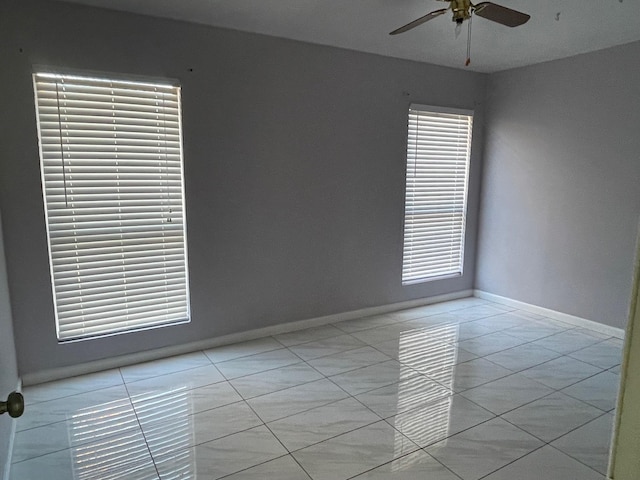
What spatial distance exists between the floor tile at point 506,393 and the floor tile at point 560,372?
0.30 ft

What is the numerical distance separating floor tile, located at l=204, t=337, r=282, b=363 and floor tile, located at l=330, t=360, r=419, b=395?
2.43 ft

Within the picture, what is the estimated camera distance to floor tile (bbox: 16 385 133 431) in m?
2.44

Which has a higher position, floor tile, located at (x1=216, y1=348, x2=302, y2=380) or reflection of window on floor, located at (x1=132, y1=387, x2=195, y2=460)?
floor tile, located at (x1=216, y1=348, x2=302, y2=380)

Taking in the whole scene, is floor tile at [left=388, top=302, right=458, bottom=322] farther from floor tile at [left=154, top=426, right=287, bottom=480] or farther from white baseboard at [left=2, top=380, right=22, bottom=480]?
white baseboard at [left=2, top=380, right=22, bottom=480]

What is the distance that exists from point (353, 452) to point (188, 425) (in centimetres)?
96

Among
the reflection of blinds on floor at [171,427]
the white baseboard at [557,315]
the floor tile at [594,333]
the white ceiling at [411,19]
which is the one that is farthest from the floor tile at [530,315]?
the reflection of blinds on floor at [171,427]

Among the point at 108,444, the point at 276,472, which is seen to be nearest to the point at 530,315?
the point at 276,472

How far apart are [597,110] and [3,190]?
4.63 meters

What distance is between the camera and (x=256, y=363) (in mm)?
3186

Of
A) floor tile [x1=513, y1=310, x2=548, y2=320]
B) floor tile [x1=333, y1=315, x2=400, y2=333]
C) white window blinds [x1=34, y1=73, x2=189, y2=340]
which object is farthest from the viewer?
floor tile [x1=513, y1=310, x2=548, y2=320]

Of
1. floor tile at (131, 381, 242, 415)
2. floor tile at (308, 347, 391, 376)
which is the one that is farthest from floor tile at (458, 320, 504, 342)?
floor tile at (131, 381, 242, 415)

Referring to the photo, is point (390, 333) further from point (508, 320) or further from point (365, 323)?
point (508, 320)

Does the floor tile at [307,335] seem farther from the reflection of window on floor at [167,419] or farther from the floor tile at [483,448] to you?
the floor tile at [483,448]

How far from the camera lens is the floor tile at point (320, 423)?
7.47 ft
